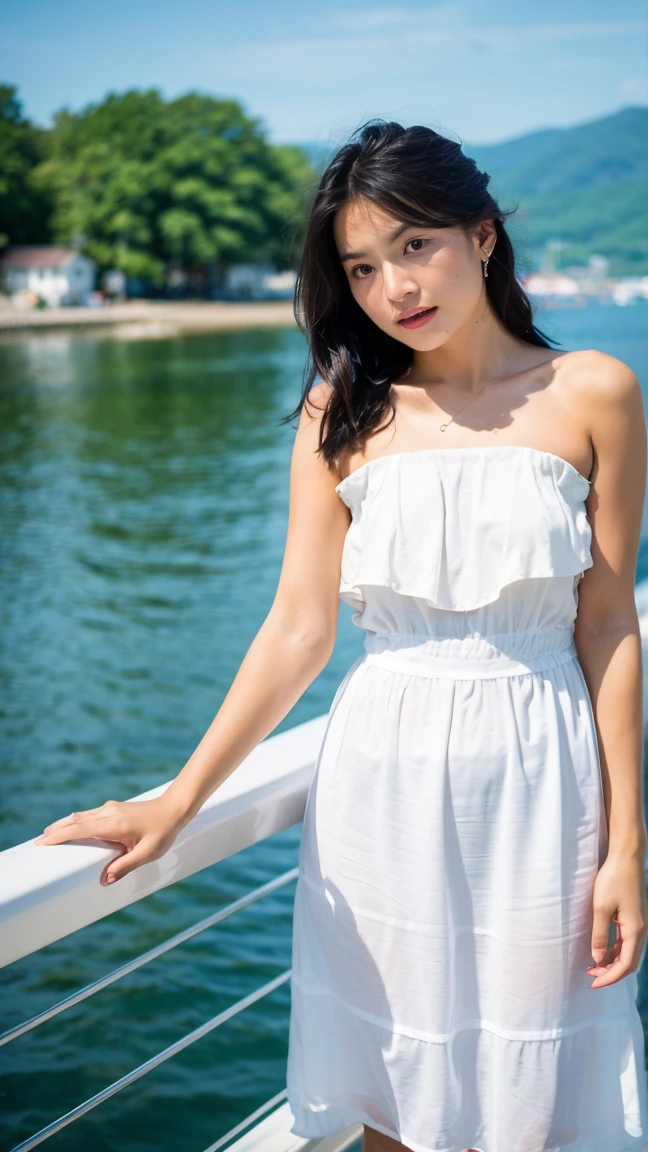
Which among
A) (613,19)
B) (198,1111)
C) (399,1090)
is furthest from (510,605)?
(613,19)

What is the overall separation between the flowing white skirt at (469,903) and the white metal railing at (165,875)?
6 centimetres

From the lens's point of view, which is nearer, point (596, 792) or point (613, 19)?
point (596, 792)

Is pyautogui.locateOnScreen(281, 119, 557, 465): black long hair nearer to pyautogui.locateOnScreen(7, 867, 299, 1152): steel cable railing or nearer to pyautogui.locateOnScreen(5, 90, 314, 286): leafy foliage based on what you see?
pyautogui.locateOnScreen(7, 867, 299, 1152): steel cable railing

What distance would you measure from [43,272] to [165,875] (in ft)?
181

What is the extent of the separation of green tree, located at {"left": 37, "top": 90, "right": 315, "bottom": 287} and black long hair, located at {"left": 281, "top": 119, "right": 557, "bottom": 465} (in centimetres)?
5461

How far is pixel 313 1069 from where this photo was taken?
1.25 metres

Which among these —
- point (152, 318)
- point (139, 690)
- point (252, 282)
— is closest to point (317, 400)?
point (139, 690)

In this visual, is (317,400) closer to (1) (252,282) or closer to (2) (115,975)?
(2) (115,975)

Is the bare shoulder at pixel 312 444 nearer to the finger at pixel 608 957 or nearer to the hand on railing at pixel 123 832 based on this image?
the hand on railing at pixel 123 832

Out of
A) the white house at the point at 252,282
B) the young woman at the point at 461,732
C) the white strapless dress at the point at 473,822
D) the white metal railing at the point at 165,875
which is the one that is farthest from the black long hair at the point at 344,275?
the white house at the point at 252,282

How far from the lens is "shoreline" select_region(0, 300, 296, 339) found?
154 feet

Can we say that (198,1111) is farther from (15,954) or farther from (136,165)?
(136,165)

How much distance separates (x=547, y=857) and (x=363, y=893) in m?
0.21

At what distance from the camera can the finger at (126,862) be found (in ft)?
3.47
